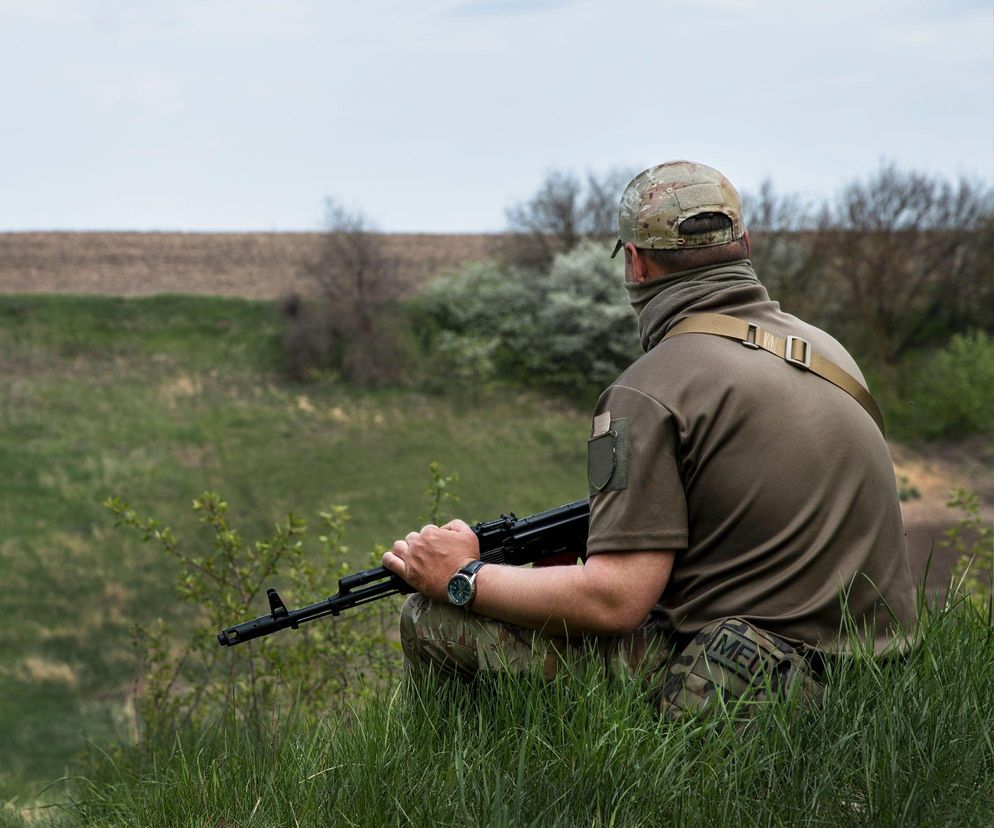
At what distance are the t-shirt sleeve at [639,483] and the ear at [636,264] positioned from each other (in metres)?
0.50

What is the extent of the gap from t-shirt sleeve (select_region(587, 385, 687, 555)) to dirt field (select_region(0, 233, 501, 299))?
42345 millimetres

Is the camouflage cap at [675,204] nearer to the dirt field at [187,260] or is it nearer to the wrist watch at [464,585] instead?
the wrist watch at [464,585]

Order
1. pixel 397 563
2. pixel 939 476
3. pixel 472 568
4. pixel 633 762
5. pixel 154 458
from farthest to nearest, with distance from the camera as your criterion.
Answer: pixel 939 476, pixel 154 458, pixel 397 563, pixel 472 568, pixel 633 762

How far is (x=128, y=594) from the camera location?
25094 millimetres

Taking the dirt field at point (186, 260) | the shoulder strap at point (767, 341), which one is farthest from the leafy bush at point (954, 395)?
the shoulder strap at point (767, 341)

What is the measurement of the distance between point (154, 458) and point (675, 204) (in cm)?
3222

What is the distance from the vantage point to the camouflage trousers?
117 inches

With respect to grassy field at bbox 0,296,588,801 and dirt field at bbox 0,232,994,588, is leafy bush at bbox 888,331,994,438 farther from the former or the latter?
grassy field at bbox 0,296,588,801

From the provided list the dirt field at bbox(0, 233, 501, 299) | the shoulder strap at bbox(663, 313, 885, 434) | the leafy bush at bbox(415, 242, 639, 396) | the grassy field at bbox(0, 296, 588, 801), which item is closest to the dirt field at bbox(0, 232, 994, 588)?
the dirt field at bbox(0, 233, 501, 299)

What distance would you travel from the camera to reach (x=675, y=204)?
3207 mm

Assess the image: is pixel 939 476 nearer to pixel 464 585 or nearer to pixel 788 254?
pixel 788 254

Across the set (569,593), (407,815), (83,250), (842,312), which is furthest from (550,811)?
(83,250)

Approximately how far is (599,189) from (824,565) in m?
44.7

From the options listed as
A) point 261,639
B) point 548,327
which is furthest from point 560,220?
point 261,639
